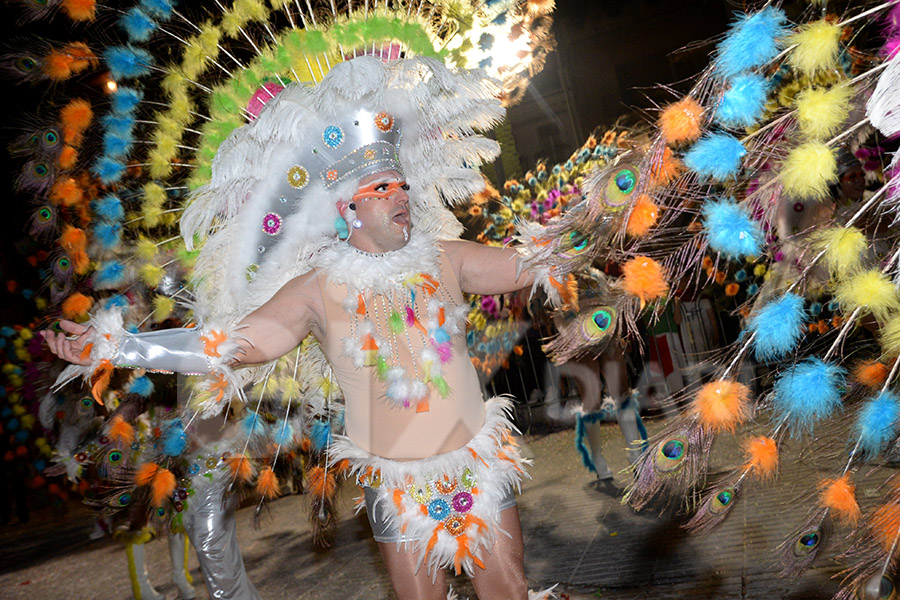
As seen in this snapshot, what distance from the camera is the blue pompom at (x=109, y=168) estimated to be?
11.1 ft

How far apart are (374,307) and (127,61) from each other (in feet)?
5.38

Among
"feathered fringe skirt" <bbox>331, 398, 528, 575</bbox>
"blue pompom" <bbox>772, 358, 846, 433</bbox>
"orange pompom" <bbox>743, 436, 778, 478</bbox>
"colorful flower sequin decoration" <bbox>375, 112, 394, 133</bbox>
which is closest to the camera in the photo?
"blue pompom" <bbox>772, 358, 846, 433</bbox>

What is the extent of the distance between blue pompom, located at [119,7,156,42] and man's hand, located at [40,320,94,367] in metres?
1.45

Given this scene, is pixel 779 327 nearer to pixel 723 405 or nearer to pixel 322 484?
pixel 723 405

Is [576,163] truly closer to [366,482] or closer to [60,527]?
[366,482]

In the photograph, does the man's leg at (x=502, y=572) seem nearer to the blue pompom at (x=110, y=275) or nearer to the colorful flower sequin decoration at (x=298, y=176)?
the colorful flower sequin decoration at (x=298, y=176)

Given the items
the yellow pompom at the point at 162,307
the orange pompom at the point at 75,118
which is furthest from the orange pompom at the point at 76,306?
the orange pompom at the point at 75,118

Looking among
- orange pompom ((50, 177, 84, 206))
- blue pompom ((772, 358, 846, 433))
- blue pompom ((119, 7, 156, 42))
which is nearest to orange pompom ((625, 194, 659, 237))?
blue pompom ((772, 358, 846, 433))

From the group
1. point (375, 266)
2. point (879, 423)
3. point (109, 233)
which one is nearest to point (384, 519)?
point (375, 266)

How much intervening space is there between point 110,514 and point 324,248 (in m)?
1.41

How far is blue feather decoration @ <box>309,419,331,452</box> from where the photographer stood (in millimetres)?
3221

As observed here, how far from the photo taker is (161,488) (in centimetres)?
307

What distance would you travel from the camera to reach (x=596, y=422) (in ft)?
19.0

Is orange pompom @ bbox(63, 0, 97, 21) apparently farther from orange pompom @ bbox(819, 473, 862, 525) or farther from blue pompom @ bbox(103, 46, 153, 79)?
orange pompom @ bbox(819, 473, 862, 525)
